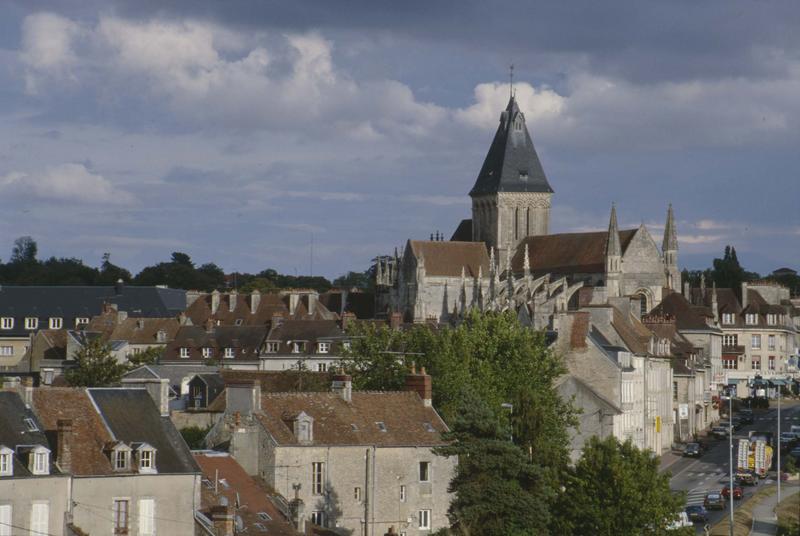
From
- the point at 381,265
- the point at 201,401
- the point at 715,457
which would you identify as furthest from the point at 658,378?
the point at 381,265

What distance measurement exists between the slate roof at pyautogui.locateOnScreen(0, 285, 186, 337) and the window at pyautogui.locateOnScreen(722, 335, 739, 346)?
42.3 meters

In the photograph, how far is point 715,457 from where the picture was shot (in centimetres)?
8219

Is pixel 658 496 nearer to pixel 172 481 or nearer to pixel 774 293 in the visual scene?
pixel 172 481

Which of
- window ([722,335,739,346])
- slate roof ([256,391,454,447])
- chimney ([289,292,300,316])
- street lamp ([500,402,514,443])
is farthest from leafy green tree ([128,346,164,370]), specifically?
window ([722,335,739,346])

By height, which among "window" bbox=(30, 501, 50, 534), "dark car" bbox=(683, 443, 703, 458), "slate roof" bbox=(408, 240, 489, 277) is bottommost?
"dark car" bbox=(683, 443, 703, 458)

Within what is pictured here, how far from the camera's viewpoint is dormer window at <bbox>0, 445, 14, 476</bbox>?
4094cm

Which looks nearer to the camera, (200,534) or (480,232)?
(200,534)

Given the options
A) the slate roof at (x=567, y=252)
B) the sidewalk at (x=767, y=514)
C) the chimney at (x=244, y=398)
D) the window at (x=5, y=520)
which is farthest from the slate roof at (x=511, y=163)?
the window at (x=5, y=520)

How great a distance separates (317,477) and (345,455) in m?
1.19

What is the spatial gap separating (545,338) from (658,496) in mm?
27627

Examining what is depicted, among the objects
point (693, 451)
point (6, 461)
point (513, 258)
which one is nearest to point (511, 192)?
point (513, 258)

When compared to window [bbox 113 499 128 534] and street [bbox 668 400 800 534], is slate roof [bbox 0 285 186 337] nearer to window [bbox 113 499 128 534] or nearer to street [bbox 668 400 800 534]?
street [bbox 668 400 800 534]

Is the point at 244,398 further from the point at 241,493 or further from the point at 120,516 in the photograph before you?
the point at 120,516

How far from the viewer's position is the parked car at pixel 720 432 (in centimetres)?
9038
